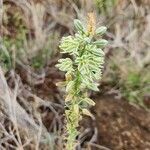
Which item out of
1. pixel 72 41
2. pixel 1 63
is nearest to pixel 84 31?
pixel 72 41

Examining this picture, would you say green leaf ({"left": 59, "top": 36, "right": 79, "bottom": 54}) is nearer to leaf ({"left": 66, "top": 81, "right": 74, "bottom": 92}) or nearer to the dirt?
leaf ({"left": 66, "top": 81, "right": 74, "bottom": 92})

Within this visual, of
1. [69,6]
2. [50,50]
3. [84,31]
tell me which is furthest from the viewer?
[69,6]

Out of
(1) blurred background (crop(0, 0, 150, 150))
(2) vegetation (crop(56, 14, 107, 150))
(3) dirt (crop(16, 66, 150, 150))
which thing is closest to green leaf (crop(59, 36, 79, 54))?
(2) vegetation (crop(56, 14, 107, 150))

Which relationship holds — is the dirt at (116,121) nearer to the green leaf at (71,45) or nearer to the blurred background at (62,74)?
the blurred background at (62,74)

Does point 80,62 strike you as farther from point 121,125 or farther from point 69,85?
point 121,125

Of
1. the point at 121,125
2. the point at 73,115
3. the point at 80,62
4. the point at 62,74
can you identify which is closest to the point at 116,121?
the point at 121,125

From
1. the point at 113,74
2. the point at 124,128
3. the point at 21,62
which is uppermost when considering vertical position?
the point at 21,62

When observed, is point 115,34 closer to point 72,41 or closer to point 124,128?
point 124,128

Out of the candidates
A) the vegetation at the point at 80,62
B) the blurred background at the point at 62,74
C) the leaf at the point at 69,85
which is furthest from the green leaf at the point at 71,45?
the blurred background at the point at 62,74
